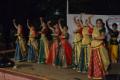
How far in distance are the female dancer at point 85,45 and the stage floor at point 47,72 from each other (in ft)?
0.96

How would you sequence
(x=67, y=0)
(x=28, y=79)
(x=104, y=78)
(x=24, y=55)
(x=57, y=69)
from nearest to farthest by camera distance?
(x=104, y=78) < (x=28, y=79) < (x=57, y=69) < (x=24, y=55) < (x=67, y=0)

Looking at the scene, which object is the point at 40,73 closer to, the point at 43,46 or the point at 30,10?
the point at 43,46

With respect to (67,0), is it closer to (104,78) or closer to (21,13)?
(21,13)

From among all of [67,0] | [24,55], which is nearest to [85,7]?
[67,0]

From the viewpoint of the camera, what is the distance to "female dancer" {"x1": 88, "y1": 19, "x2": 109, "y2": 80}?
12438 mm

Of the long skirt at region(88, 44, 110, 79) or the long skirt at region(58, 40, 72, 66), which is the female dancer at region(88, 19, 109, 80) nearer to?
the long skirt at region(88, 44, 110, 79)

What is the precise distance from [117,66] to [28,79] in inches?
95.3

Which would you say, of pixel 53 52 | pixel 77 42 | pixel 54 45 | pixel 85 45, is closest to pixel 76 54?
pixel 77 42

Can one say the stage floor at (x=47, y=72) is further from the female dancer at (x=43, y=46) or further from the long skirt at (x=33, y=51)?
the long skirt at (x=33, y=51)

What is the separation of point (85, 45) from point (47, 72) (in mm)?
1454

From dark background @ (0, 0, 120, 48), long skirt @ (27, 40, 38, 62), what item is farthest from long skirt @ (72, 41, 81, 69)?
dark background @ (0, 0, 120, 48)

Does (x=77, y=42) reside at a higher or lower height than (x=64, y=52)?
higher

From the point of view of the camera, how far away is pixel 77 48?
45.4ft

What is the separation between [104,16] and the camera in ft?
51.5
